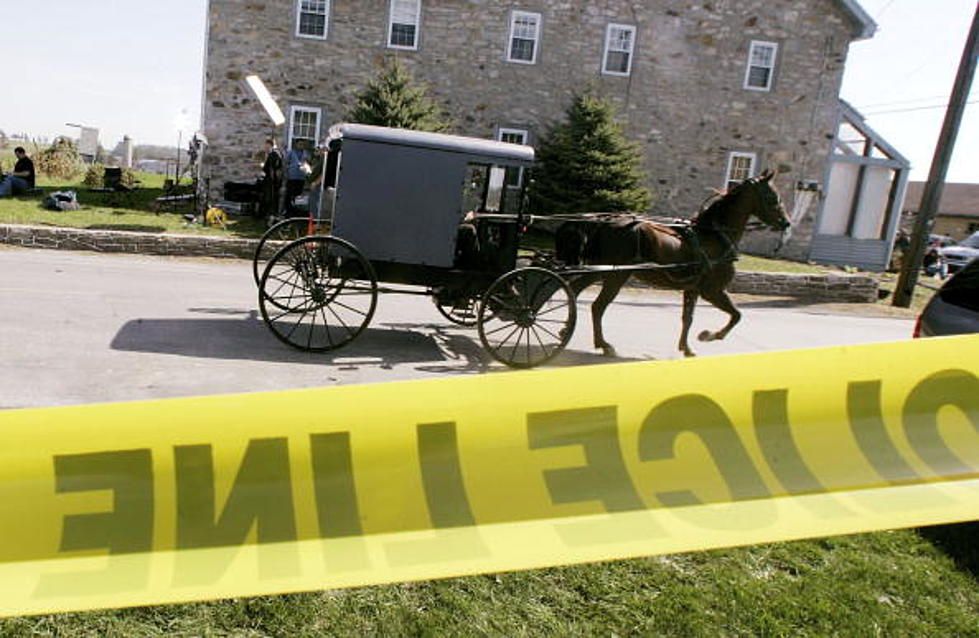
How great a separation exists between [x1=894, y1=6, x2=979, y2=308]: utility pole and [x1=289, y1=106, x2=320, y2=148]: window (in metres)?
16.5

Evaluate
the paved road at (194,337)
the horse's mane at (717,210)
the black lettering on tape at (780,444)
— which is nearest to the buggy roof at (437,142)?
the paved road at (194,337)

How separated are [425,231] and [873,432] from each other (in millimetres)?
5091

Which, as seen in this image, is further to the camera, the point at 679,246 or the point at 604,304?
the point at 604,304

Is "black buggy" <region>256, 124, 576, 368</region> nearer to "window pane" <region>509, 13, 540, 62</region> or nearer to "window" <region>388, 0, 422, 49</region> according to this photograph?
"window" <region>388, 0, 422, 49</region>

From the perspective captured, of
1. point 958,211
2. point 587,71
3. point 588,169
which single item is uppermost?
point 587,71

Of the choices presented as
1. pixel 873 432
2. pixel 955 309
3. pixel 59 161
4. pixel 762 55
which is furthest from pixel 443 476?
pixel 59 161

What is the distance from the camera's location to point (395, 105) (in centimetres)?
1905

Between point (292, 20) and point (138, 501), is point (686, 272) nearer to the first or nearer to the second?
point (138, 501)

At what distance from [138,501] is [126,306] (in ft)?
24.2

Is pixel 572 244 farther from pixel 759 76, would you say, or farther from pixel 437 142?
pixel 759 76

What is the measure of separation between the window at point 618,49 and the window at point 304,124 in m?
9.18

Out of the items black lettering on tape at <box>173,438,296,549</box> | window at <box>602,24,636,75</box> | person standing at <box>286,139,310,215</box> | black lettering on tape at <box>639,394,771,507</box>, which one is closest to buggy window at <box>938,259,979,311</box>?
black lettering on tape at <box>639,394,771,507</box>

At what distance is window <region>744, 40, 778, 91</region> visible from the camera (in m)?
23.2

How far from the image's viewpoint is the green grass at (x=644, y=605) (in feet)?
9.68
